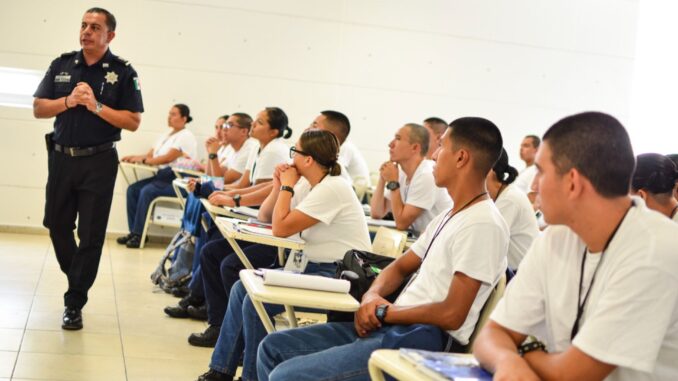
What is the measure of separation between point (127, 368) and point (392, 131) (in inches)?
199

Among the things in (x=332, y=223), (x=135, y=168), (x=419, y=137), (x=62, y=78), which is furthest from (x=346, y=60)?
(x=332, y=223)

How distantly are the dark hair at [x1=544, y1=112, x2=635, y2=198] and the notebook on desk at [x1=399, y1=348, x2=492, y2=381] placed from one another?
45 centimetres

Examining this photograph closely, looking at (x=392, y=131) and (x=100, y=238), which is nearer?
(x=100, y=238)

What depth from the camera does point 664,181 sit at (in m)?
2.91

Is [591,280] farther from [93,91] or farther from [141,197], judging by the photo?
[141,197]

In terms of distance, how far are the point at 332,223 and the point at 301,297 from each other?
1.21 meters

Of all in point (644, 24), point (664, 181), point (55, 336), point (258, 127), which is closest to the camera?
point (664, 181)

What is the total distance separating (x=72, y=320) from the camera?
4.20m

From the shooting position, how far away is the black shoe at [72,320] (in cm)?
419

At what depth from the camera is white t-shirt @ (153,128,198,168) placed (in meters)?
7.66

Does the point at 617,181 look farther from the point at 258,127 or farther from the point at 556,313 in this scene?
the point at 258,127

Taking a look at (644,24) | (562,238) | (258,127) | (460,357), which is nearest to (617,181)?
(562,238)

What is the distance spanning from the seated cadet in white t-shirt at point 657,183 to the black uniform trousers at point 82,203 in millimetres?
2678

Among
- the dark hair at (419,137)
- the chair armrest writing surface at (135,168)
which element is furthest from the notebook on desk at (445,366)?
the chair armrest writing surface at (135,168)
